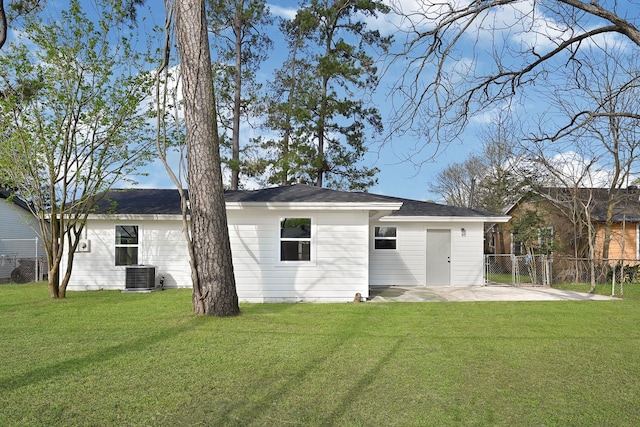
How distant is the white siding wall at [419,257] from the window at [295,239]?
15.4 ft

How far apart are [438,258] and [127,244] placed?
390 inches

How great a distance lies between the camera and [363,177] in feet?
78.8

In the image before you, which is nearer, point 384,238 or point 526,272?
point 384,238

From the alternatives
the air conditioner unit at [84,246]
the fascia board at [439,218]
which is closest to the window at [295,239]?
the fascia board at [439,218]

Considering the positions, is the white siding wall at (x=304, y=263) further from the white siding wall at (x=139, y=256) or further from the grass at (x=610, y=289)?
the grass at (x=610, y=289)

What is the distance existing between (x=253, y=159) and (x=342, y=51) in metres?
6.44

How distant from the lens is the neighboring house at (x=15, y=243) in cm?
1842

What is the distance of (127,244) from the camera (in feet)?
53.0

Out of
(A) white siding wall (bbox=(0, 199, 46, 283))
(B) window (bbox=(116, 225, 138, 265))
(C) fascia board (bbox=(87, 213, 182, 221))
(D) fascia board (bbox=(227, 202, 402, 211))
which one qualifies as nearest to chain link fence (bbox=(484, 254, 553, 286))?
(D) fascia board (bbox=(227, 202, 402, 211))

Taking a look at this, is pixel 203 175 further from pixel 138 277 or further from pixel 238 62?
pixel 238 62

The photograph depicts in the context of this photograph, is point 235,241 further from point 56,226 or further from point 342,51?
point 342,51

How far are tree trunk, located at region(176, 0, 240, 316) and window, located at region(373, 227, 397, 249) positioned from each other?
781 centimetres

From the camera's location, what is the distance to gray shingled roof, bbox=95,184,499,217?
12734 millimetres

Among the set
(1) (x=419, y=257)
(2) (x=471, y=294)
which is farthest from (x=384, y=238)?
(2) (x=471, y=294)
